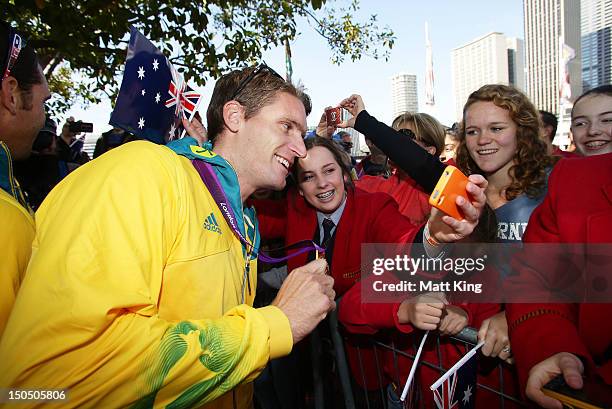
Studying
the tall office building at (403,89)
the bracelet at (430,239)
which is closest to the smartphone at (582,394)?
the bracelet at (430,239)

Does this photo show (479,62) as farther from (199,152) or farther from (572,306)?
(199,152)

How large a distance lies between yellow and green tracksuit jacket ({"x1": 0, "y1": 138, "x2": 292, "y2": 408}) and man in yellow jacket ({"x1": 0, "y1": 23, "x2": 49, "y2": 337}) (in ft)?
0.25

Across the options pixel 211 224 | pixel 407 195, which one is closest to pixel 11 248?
pixel 211 224

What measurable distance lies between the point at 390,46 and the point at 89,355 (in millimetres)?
9081

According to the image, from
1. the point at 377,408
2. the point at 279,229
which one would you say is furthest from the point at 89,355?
the point at 279,229

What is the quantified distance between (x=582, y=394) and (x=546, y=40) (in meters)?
140

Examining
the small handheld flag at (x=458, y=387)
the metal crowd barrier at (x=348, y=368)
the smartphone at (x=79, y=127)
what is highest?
the smartphone at (x=79, y=127)

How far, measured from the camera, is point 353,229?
2.84m

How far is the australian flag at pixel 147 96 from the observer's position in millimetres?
2990

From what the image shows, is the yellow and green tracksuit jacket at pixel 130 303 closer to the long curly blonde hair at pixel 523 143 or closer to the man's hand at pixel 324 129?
the long curly blonde hair at pixel 523 143

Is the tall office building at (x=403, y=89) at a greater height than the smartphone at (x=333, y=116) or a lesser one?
greater

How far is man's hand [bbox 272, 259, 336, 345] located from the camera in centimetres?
152

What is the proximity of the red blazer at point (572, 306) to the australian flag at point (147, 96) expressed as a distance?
2.48 meters

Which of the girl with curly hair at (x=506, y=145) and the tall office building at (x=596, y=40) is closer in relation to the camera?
the girl with curly hair at (x=506, y=145)
